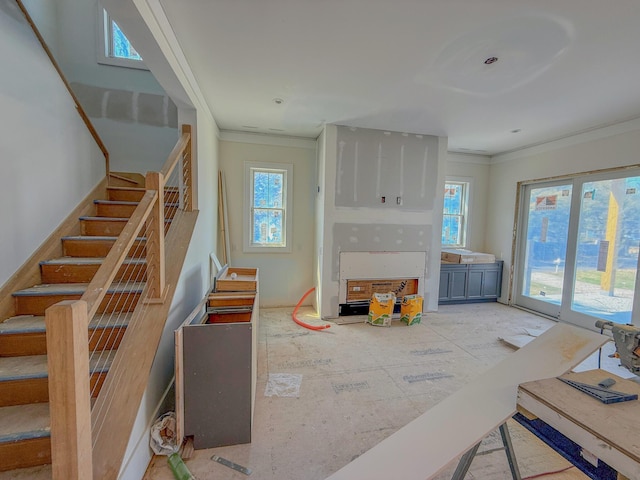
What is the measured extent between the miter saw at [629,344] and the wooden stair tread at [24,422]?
9.92ft

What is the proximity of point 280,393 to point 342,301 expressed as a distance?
198 centimetres

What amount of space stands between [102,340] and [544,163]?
611cm

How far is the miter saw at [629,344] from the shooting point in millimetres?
1475

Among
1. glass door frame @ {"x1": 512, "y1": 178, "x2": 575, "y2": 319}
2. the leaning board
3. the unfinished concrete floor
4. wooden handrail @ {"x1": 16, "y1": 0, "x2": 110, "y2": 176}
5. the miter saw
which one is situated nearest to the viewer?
the leaning board

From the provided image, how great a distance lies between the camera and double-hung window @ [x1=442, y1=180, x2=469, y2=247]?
5.49 meters

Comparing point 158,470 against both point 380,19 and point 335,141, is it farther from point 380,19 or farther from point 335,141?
point 335,141

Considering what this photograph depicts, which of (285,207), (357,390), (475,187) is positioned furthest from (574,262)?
(285,207)

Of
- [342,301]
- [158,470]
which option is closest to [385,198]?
[342,301]

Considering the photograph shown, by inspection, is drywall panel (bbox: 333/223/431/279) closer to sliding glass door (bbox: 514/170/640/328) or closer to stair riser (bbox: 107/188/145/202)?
sliding glass door (bbox: 514/170/640/328)

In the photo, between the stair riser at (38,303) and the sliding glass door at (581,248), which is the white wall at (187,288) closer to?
the stair riser at (38,303)

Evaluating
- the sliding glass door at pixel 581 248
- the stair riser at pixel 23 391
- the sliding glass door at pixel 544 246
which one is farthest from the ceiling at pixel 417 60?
the stair riser at pixel 23 391

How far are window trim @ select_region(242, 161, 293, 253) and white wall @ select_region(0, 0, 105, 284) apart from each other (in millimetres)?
2154

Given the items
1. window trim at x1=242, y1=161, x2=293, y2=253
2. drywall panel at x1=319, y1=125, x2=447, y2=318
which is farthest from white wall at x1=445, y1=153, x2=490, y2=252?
window trim at x1=242, y1=161, x2=293, y2=253

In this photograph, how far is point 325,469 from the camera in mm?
1627
